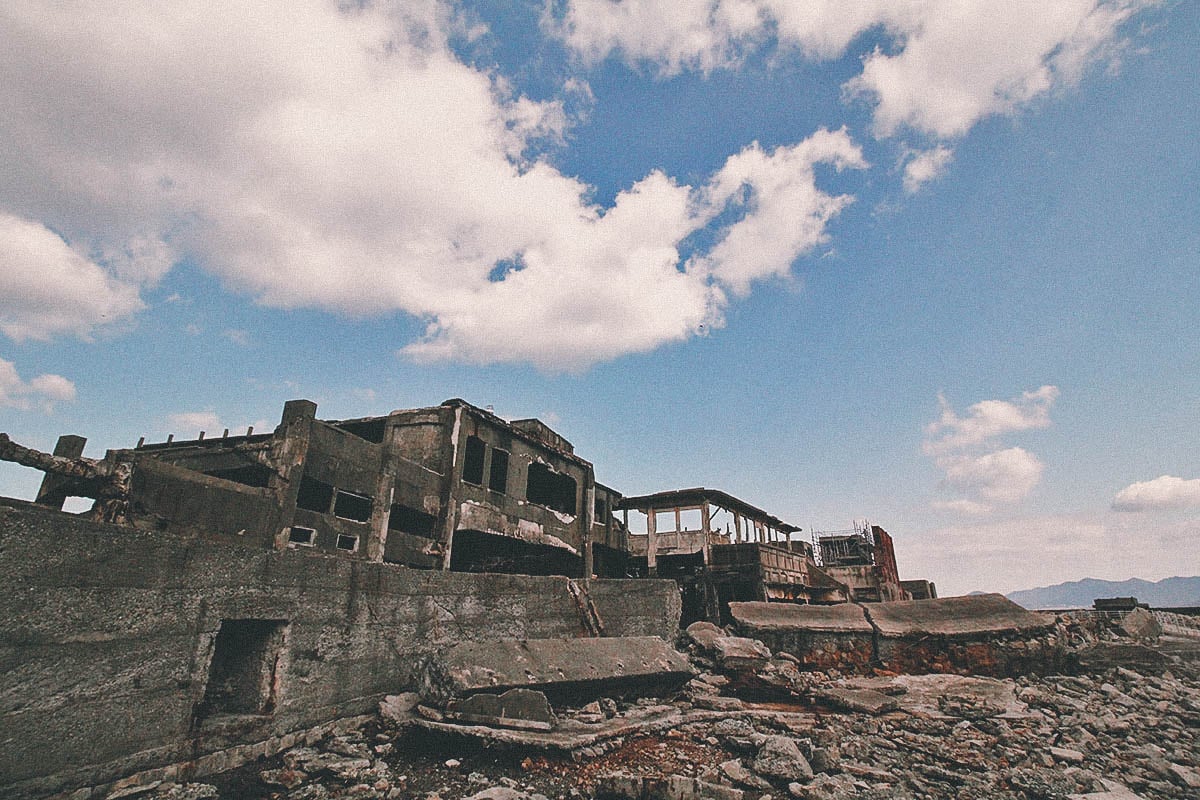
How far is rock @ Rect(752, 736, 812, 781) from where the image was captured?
16.1ft

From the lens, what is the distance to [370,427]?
59.0ft

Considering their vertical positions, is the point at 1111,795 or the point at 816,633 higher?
the point at 816,633

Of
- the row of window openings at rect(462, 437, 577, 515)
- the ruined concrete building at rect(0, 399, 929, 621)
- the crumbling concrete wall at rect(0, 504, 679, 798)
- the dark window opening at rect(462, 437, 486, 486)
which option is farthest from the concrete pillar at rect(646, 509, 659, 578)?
the crumbling concrete wall at rect(0, 504, 679, 798)

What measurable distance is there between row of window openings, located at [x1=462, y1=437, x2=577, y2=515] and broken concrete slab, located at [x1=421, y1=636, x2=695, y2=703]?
11004 mm

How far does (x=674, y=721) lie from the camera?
262 inches

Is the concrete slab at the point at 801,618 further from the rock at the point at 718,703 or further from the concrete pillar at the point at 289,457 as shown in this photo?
the concrete pillar at the point at 289,457

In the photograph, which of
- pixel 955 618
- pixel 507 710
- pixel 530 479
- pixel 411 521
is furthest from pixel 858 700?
pixel 530 479

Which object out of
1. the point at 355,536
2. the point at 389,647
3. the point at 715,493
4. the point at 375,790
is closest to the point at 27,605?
the point at 375,790

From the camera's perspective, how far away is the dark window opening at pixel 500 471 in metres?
19.2

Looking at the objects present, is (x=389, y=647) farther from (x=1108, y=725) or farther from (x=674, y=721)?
(x=1108, y=725)

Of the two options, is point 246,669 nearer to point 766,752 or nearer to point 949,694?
point 766,752

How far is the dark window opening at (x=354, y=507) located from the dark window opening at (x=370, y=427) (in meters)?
2.85

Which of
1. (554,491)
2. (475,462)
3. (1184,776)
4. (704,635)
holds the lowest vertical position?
(1184,776)

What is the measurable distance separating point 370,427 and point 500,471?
4360 mm
